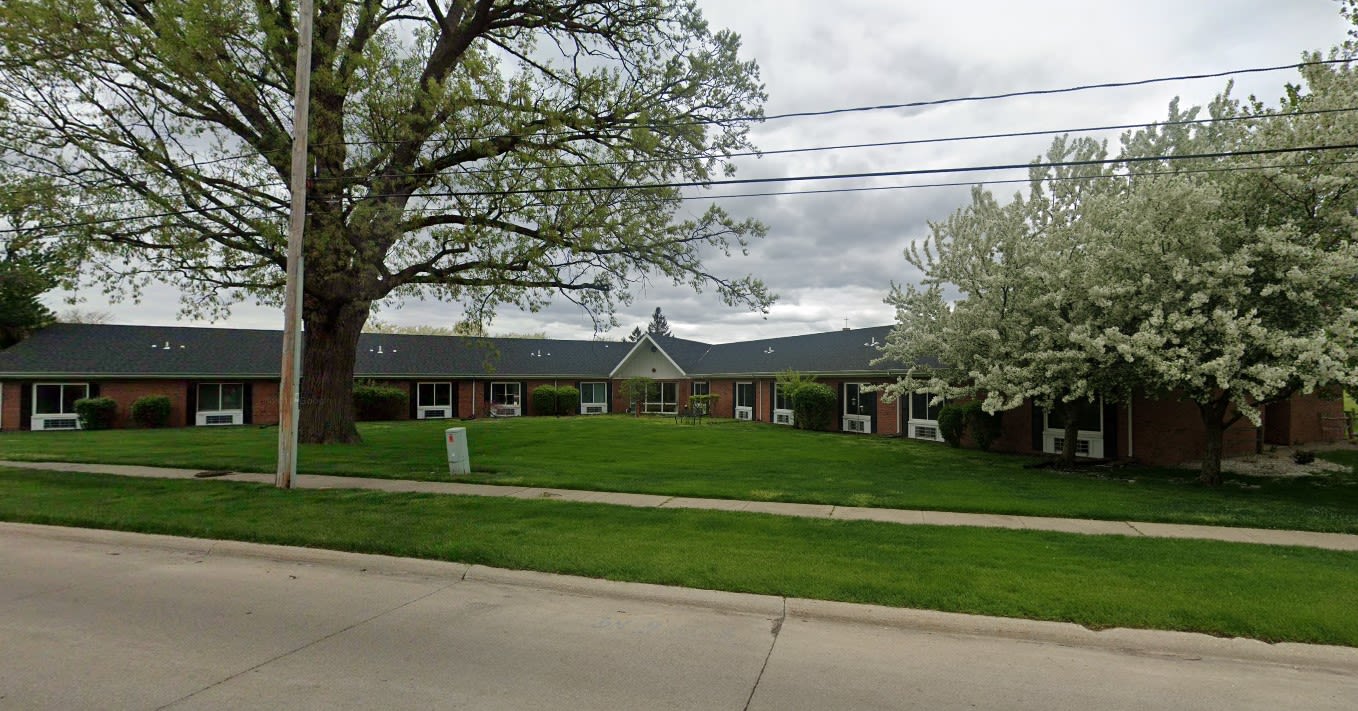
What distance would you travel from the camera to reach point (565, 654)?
5180 mm

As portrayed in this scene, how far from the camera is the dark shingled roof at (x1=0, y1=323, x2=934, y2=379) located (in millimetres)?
29594

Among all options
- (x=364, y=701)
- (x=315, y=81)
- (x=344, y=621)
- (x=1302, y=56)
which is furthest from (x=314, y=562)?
(x=1302, y=56)

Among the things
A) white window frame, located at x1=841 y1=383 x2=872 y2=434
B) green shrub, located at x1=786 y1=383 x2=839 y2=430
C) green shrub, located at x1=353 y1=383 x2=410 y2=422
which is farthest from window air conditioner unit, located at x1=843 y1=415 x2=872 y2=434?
green shrub, located at x1=353 y1=383 x2=410 y2=422

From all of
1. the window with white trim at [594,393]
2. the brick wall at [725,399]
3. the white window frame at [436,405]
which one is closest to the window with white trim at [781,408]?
Result: the brick wall at [725,399]

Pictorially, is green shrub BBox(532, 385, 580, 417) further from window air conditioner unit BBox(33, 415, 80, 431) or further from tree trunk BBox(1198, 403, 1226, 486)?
tree trunk BBox(1198, 403, 1226, 486)

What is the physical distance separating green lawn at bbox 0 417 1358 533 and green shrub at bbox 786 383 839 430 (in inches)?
160

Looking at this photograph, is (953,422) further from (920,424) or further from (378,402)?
(378,402)

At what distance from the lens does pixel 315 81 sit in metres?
15.1

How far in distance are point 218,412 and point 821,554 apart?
33317mm

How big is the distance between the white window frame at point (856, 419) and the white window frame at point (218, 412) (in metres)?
27.4

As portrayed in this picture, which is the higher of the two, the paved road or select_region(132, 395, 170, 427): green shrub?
select_region(132, 395, 170, 427): green shrub

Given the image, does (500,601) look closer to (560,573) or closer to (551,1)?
(560,573)

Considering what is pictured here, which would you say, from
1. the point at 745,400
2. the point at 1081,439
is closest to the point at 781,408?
the point at 745,400

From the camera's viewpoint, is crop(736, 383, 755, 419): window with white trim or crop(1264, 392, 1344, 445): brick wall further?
crop(736, 383, 755, 419): window with white trim
